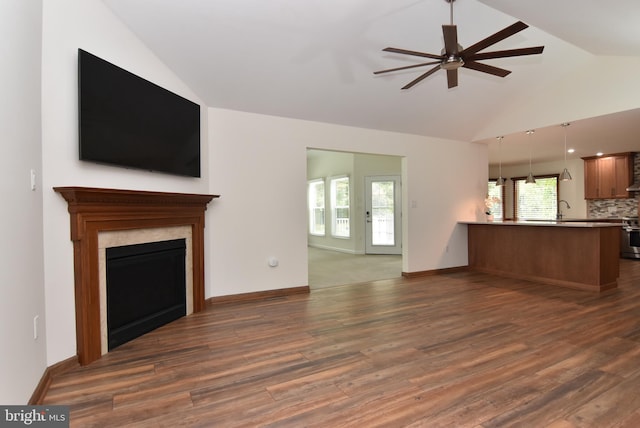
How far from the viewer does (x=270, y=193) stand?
14.9ft

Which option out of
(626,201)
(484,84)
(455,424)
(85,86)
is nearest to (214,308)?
(85,86)

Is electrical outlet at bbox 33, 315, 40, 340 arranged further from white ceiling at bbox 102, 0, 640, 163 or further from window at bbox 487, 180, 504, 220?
window at bbox 487, 180, 504, 220

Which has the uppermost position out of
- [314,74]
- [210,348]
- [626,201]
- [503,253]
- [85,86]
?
[314,74]

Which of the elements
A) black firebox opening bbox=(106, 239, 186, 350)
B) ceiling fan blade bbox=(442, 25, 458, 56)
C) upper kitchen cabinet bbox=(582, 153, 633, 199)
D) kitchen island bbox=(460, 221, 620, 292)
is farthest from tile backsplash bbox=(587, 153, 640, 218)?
black firebox opening bbox=(106, 239, 186, 350)

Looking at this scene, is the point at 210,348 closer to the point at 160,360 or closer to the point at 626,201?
the point at 160,360

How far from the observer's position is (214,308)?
4.00 meters

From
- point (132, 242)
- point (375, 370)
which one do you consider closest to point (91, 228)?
point (132, 242)

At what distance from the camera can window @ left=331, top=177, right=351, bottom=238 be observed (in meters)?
9.29

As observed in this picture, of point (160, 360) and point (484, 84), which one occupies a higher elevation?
point (484, 84)

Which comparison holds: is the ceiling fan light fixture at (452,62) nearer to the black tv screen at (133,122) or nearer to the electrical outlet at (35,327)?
the black tv screen at (133,122)

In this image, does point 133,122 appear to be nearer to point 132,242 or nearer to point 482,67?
point 132,242

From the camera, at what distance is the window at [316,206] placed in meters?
10.3

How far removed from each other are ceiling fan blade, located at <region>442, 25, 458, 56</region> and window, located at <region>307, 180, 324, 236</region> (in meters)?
7.67

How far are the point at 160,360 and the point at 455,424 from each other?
2157mm
